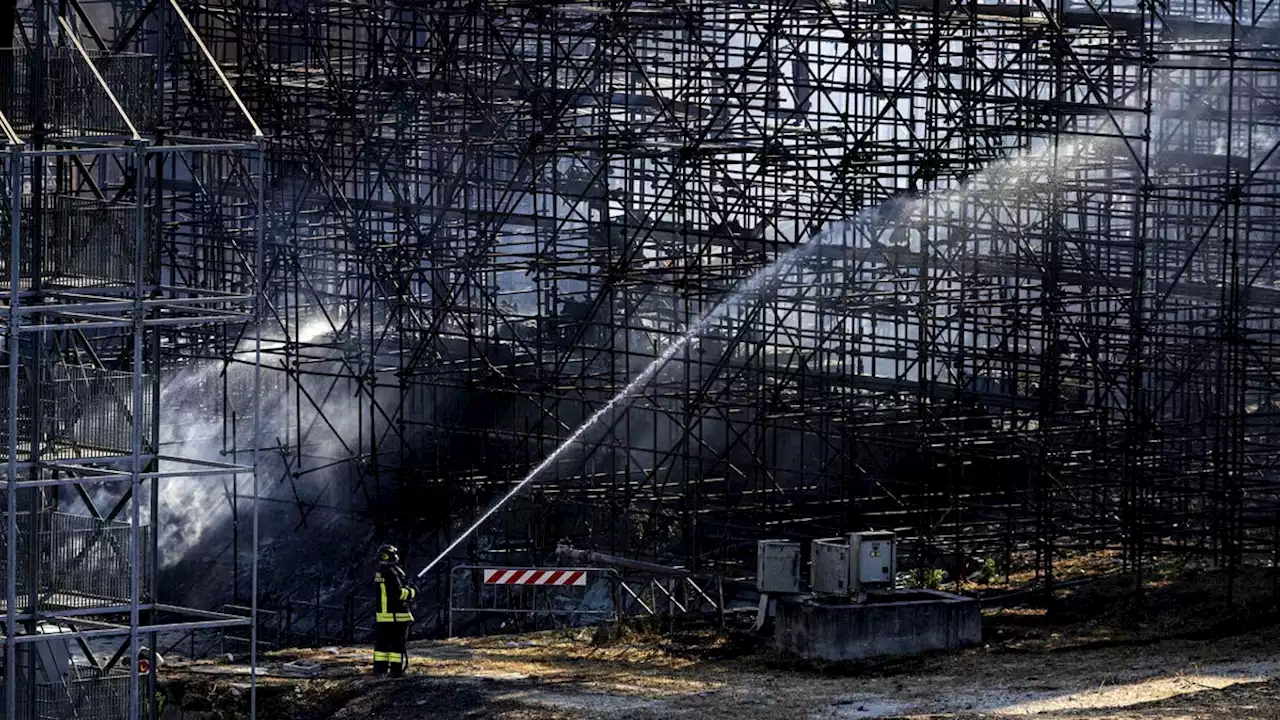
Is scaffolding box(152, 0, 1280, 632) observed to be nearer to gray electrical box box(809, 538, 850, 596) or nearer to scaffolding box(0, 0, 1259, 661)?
scaffolding box(0, 0, 1259, 661)

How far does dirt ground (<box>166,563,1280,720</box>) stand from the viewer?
22.1m

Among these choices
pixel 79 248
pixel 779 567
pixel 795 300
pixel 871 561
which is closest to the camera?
pixel 79 248

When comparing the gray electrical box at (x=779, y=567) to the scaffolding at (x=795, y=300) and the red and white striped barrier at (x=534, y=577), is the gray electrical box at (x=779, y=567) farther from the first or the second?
the scaffolding at (x=795, y=300)

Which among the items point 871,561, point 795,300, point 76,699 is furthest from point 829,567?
point 76,699

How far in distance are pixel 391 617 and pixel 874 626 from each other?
14.2ft

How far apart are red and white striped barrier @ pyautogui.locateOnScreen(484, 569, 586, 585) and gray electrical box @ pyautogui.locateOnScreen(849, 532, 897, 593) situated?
3109 millimetres

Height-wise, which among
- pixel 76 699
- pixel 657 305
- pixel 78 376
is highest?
pixel 657 305

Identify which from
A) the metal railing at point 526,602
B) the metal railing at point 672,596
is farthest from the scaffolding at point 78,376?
the metal railing at point 526,602

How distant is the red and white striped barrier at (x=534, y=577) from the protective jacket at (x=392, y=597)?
95.2 inches

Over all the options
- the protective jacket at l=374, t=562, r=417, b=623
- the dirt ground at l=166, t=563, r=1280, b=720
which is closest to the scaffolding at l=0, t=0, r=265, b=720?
the dirt ground at l=166, t=563, r=1280, b=720

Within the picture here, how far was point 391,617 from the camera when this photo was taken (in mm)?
24172

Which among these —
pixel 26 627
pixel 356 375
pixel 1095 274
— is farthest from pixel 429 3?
pixel 26 627

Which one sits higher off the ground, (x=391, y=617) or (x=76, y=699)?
(x=391, y=617)

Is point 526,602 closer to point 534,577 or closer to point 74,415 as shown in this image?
point 534,577
